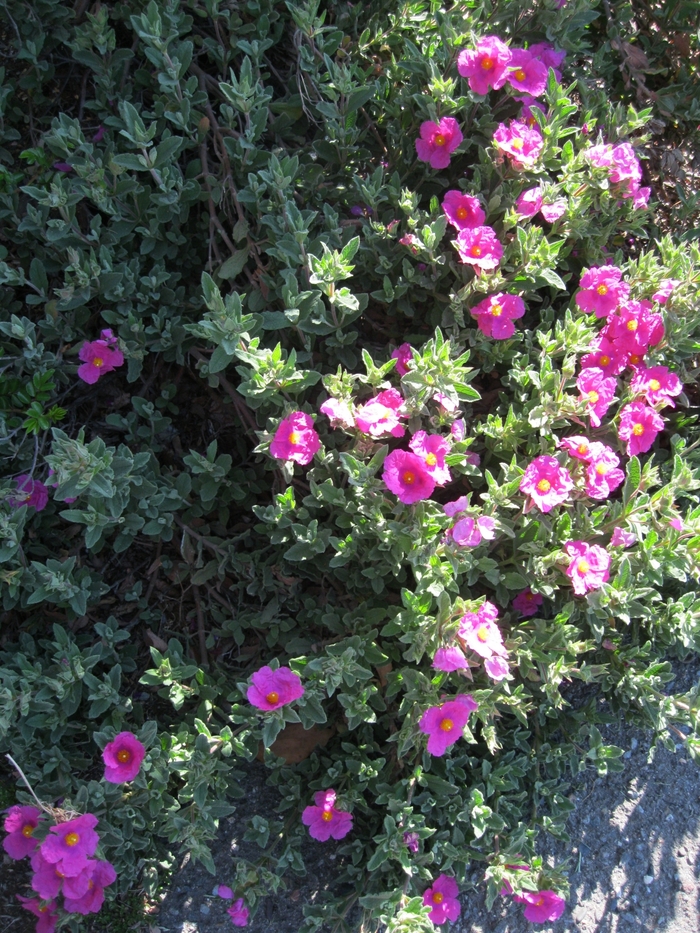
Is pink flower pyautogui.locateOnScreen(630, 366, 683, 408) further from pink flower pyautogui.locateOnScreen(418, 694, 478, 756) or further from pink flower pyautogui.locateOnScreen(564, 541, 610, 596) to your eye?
pink flower pyautogui.locateOnScreen(418, 694, 478, 756)

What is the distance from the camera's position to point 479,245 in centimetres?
208

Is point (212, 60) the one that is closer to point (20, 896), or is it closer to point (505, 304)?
point (505, 304)

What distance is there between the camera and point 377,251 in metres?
2.26

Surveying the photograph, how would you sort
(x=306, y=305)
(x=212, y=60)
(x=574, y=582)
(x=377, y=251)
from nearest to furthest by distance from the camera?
(x=574, y=582) < (x=306, y=305) < (x=377, y=251) < (x=212, y=60)

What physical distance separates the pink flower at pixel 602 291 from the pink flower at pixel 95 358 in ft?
4.25

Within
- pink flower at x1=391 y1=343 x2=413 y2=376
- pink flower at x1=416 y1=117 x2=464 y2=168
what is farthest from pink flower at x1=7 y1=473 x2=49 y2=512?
pink flower at x1=416 y1=117 x2=464 y2=168

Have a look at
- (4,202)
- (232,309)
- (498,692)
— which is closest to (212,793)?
(498,692)

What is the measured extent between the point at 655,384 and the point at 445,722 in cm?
105

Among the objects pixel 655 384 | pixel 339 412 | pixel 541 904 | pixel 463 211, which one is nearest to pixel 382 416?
pixel 339 412

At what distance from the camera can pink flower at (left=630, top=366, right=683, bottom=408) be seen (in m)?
2.13

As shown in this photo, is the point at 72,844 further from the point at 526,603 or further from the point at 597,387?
the point at 597,387

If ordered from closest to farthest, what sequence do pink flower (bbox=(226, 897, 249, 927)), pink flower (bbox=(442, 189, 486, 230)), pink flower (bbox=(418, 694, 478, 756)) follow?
pink flower (bbox=(418, 694, 478, 756)), pink flower (bbox=(226, 897, 249, 927)), pink flower (bbox=(442, 189, 486, 230))

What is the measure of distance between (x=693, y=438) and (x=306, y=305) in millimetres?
1344

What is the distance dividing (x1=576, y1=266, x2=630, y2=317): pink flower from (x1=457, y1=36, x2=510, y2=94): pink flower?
0.55 meters
